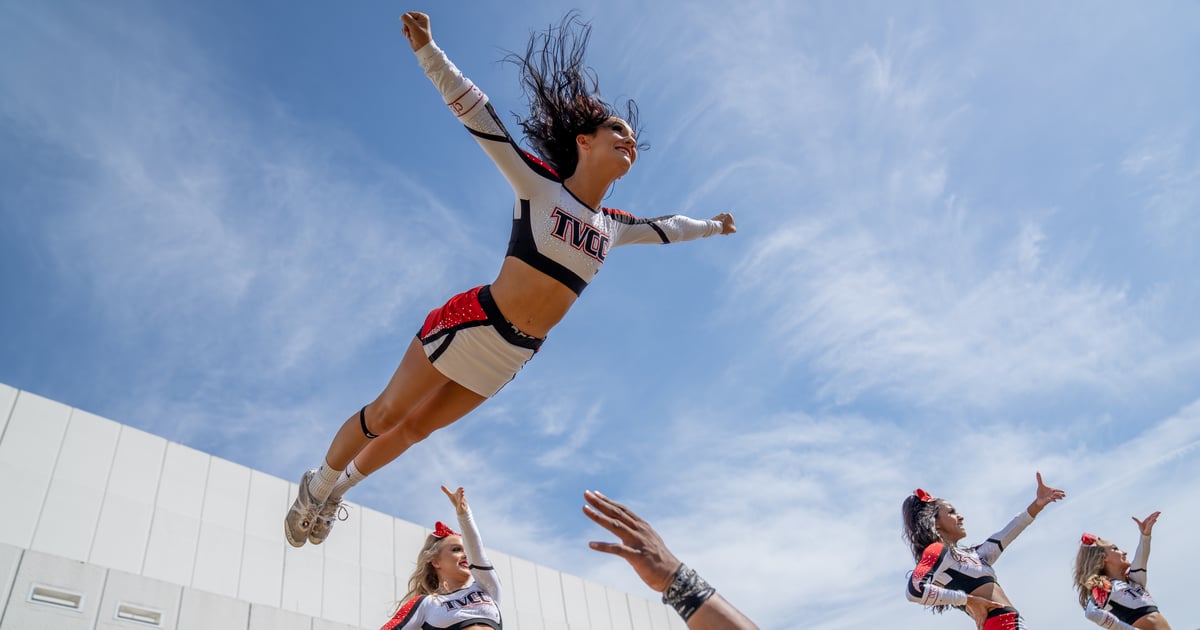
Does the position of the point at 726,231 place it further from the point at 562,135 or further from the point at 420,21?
the point at 420,21

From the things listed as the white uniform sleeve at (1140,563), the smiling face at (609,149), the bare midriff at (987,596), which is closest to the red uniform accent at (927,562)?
the bare midriff at (987,596)

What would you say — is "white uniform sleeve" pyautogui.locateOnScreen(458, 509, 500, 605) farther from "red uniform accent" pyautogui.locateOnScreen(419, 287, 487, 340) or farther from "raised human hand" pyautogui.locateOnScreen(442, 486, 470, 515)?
"red uniform accent" pyautogui.locateOnScreen(419, 287, 487, 340)

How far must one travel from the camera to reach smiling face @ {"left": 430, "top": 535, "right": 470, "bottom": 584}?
18.2 ft

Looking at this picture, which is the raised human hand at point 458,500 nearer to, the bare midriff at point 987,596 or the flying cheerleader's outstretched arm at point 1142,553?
the bare midriff at point 987,596

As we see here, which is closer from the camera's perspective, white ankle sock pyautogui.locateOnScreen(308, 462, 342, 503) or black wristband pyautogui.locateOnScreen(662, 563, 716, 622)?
black wristband pyautogui.locateOnScreen(662, 563, 716, 622)

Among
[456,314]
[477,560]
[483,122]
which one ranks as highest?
[483,122]

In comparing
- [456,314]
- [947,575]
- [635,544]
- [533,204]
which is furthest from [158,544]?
[635,544]

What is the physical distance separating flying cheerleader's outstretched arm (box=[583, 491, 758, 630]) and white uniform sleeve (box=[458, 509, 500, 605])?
3559 mm

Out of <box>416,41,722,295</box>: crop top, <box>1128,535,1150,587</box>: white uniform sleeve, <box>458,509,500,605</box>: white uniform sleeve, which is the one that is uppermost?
<box>416,41,722,295</box>: crop top

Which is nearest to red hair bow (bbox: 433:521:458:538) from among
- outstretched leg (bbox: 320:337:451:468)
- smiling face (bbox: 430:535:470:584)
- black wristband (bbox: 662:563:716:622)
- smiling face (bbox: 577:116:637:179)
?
smiling face (bbox: 430:535:470:584)

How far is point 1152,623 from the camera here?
257 inches

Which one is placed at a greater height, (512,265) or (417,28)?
(417,28)

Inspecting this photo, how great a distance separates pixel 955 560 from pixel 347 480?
14.2 ft

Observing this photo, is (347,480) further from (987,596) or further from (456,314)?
(987,596)
